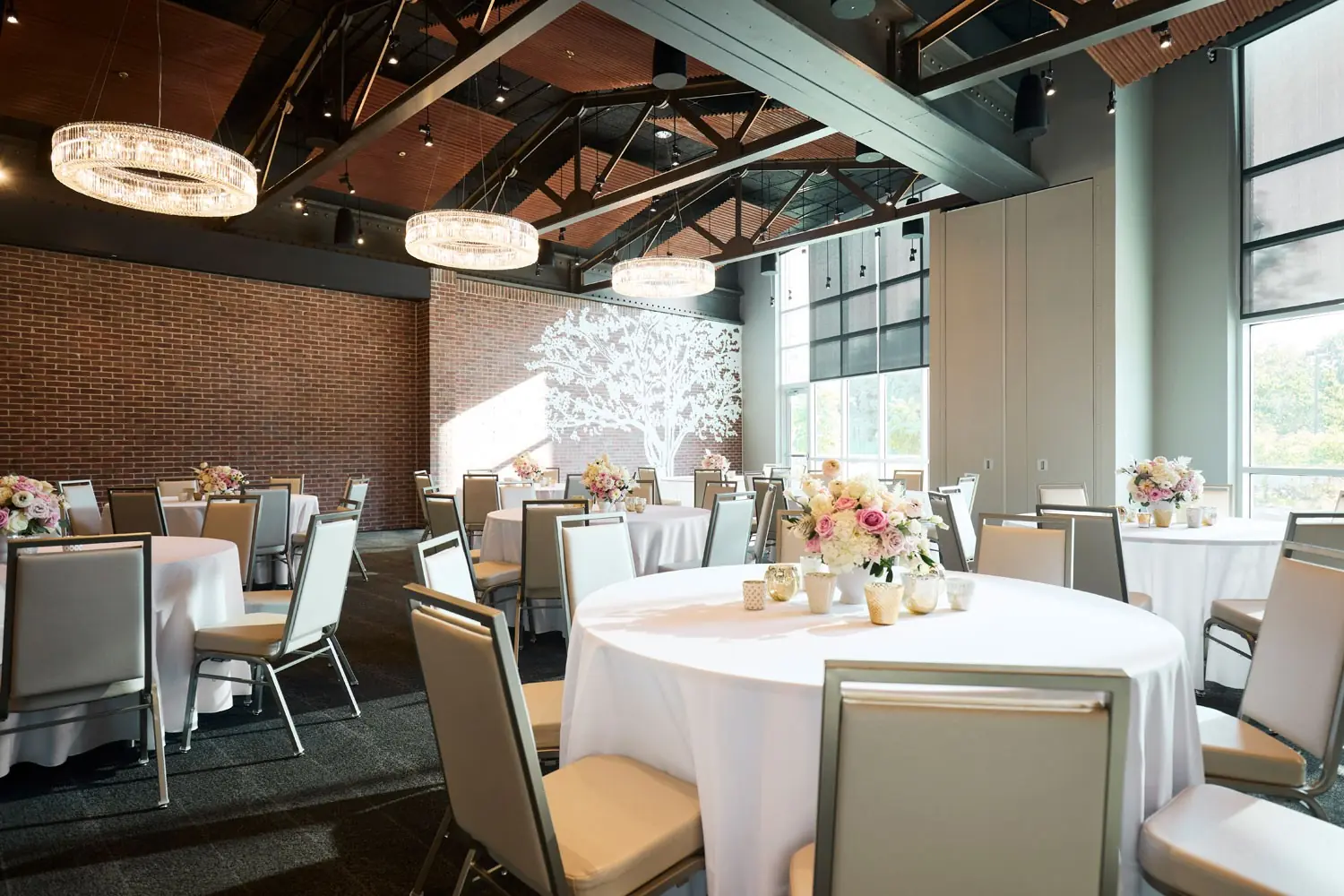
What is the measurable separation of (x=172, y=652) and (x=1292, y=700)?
405 cm

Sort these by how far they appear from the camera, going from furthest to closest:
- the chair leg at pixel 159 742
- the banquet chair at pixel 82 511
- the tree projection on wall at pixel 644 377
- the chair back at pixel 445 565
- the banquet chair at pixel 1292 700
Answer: the tree projection on wall at pixel 644 377 < the banquet chair at pixel 82 511 < the chair leg at pixel 159 742 < the chair back at pixel 445 565 < the banquet chair at pixel 1292 700

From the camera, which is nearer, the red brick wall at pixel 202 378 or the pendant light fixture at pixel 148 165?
the pendant light fixture at pixel 148 165

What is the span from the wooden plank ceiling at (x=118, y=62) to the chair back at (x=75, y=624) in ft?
16.2

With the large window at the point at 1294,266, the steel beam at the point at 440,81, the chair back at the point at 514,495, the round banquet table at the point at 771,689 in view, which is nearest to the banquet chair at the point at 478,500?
the chair back at the point at 514,495

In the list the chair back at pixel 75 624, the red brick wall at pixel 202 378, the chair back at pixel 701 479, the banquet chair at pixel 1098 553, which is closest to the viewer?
the chair back at pixel 75 624

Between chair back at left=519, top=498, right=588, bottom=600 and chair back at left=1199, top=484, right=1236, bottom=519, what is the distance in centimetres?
465

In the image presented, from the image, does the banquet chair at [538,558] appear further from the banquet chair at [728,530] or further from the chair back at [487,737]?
the chair back at [487,737]

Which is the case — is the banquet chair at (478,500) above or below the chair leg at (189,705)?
above

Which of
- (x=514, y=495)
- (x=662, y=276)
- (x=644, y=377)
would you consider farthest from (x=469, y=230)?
(x=644, y=377)

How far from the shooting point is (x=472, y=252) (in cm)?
693

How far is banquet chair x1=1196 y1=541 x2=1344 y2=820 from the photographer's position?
1938 mm

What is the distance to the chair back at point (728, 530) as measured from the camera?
443cm

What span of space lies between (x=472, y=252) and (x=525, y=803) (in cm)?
621

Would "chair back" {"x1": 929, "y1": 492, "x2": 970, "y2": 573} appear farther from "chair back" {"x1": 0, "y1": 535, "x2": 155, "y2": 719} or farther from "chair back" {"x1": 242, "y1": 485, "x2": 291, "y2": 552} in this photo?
"chair back" {"x1": 242, "y1": 485, "x2": 291, "y2": 552}
